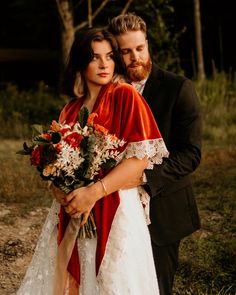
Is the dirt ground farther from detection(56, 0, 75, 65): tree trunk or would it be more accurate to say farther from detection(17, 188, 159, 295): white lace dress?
detection(56, 0, 75, 65): tree trunk

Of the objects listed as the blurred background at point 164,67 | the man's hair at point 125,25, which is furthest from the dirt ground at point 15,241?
the man's hair at point 125,25

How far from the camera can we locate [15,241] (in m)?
5.42

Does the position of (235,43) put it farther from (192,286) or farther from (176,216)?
(176,216)

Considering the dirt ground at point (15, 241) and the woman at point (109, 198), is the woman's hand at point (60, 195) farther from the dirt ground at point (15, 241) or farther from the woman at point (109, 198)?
the dirt ground at point (15, 241)

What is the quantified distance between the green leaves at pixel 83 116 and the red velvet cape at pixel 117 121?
0.15 meters

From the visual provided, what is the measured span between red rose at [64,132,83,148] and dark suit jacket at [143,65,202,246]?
0.44m

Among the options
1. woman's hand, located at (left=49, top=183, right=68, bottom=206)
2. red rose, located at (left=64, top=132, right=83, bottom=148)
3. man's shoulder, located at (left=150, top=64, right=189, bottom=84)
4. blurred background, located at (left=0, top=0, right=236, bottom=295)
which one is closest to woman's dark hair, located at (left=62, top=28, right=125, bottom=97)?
man's shoulder, located at (left=150, top=64, right=189, bottom=84)

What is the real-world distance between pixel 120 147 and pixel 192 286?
79.9 inches

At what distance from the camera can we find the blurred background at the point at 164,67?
498 cm

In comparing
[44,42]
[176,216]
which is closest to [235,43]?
[44,42]

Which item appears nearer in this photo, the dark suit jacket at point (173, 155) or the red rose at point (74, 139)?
the red rose at point (74, 139)

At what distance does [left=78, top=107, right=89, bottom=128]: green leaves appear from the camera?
2.69m

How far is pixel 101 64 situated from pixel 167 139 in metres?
0.56

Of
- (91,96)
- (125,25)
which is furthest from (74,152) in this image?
(125,25)
